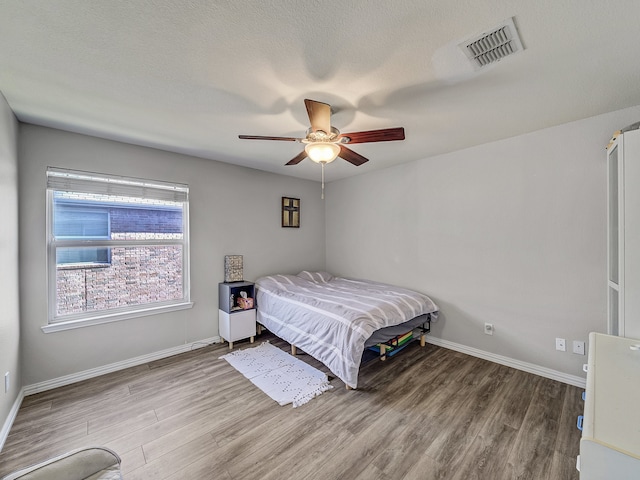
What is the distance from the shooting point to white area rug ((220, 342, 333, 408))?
238 cm

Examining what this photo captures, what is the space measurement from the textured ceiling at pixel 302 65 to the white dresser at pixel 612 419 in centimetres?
165

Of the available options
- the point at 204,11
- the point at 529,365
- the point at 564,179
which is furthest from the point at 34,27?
the point at 529,365

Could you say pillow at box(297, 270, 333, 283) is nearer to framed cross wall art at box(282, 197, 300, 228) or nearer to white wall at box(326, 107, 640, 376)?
framed cross wall art at box(282, 197, 300, 228)

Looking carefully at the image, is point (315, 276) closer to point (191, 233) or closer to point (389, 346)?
point (389, 346)

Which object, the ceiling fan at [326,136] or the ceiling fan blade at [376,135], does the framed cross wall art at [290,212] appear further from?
the ceiling fan blade at [376,135]

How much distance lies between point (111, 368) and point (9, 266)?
137cm

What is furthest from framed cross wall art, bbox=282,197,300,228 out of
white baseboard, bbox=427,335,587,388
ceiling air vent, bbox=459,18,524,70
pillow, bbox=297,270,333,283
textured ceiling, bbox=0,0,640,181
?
ceiling air vent, bbox=459,18,524,70

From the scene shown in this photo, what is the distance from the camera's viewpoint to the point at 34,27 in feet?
4.29

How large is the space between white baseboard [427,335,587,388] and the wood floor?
76mm

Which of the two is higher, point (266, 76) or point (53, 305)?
point (266, 76)

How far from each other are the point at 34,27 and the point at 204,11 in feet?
2.86

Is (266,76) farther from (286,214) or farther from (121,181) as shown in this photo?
(286,214)

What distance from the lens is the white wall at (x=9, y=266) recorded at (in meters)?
1.86

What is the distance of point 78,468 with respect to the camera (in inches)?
42.4
